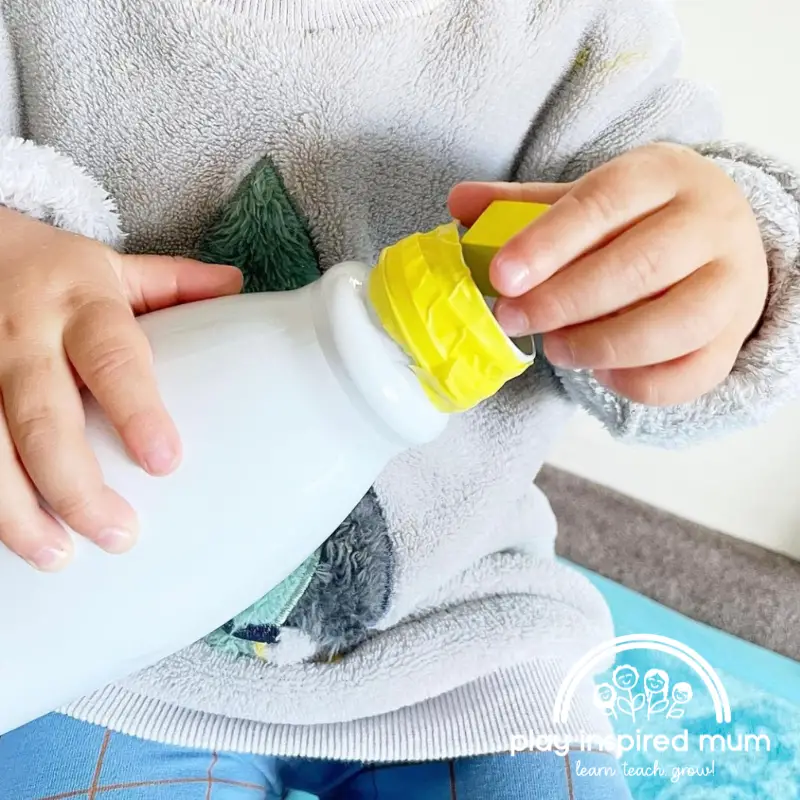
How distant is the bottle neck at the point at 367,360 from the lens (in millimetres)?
279

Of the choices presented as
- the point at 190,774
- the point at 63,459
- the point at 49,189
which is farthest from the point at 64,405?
the point at 190,774

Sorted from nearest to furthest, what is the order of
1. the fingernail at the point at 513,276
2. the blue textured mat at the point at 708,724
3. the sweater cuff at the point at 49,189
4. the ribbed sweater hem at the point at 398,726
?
the fingernail at the point at 513,276 < the sweater cuff at the point at 49,189 < the ribbed sweater hem at the point at 398,726 < the blue textured mat at the point at 708,724

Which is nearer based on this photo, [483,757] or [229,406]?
[229,406]

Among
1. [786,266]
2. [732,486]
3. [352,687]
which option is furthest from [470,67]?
[732,486]

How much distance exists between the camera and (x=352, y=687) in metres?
0.47

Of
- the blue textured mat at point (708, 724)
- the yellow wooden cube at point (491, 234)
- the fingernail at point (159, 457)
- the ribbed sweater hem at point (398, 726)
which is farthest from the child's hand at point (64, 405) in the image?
the blue textured mat at point (708, 724)

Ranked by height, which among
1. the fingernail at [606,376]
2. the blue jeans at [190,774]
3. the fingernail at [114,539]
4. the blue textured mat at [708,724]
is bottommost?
the blue textured mat at [708,724]

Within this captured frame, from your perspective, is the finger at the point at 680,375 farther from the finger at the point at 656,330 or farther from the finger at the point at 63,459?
the finger at the point at 63,459

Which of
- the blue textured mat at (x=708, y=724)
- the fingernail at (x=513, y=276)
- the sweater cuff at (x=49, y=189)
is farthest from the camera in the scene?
the blue textured mat at (x=708, y=724)

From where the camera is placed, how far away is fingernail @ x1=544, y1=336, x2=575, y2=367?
30cm

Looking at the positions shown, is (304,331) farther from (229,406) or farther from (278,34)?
(278,34)

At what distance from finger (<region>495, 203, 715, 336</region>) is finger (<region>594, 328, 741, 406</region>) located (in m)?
0.04

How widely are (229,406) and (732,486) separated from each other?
68cm

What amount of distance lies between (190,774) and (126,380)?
280 mm
